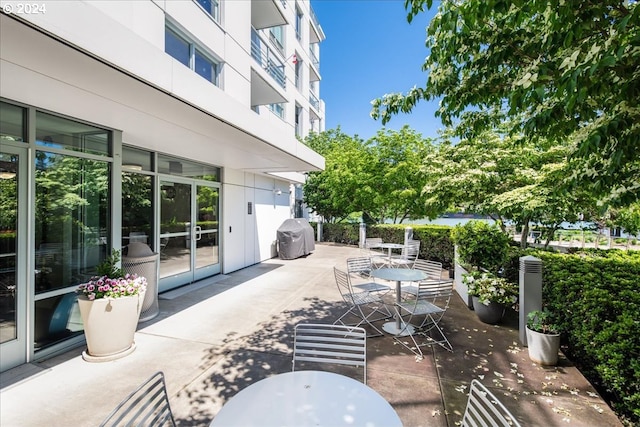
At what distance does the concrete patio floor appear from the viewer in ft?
9.23

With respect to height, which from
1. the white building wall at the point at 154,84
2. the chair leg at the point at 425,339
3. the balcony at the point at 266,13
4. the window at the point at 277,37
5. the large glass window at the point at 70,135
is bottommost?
the chair leg at the point at 425,339

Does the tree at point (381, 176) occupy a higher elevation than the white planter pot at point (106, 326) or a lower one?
higher

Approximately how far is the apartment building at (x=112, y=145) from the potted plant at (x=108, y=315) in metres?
0.65

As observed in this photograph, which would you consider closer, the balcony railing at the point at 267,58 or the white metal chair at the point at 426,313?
the white metal chair at the point at 426,313

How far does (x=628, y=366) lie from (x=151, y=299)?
6.40 metres

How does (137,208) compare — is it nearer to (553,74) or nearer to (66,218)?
(66,218)

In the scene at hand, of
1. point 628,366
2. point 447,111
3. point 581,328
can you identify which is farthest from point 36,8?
point 581,328

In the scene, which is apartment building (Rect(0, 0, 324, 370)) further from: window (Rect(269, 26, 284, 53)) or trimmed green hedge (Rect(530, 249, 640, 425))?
trimmed green hedge (Rect(530, 249, 640, 425))

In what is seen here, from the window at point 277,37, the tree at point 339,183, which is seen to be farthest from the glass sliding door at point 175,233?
the tree at point 339,183

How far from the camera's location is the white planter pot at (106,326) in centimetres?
371

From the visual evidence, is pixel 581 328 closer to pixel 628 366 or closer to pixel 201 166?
pixel 628 366

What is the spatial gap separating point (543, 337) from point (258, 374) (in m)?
3.60

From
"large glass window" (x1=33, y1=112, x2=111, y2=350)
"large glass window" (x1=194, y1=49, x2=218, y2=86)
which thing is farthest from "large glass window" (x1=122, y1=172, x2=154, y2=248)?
"large glass window" (x1=194, y1=49, x2=218, y2=86)

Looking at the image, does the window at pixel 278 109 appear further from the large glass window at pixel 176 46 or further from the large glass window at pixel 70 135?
the large glass window at pixel 70 135
